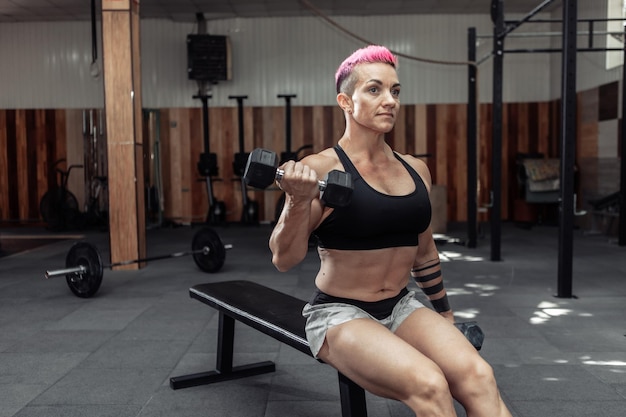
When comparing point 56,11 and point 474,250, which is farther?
point 56,11

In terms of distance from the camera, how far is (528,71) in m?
9.20

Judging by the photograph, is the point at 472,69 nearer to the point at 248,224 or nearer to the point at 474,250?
the point at 474,250

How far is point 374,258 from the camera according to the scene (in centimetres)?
156

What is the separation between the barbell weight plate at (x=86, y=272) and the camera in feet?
12.8

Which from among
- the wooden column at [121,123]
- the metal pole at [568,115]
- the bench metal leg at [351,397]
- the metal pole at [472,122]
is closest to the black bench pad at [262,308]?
the bench metal leg at [351,397]

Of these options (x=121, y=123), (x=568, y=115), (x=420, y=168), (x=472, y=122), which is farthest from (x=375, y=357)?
(x=472, y=122)

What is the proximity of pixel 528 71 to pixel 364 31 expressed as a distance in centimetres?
250

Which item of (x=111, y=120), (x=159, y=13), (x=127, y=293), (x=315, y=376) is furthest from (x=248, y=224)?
(x=315, y=376)

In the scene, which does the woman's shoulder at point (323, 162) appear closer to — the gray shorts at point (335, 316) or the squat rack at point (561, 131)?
the gray shorts at point (335, 316)

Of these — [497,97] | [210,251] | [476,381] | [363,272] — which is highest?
[497,97]

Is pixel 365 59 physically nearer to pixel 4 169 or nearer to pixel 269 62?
pixel 269 62

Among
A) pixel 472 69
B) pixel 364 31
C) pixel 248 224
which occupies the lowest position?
pixel 248 224

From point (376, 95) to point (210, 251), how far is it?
3.39m

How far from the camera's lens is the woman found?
1.38 m
